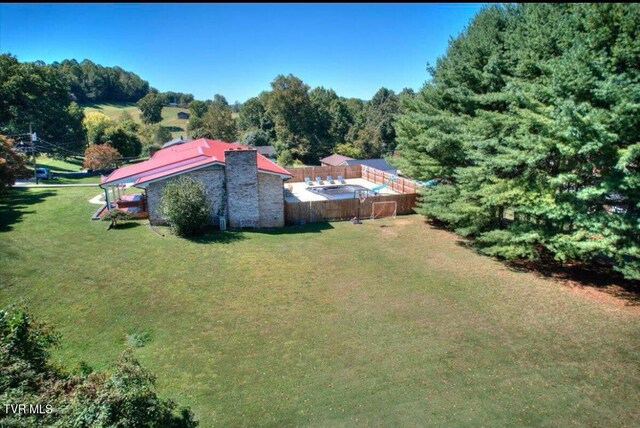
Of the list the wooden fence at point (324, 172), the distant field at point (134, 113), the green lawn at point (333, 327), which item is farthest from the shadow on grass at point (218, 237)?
the distant field at point (134, 113)

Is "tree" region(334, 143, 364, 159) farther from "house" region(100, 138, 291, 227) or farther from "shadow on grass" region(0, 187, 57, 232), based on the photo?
"shadow on grass" region(0, 187, 57, 232)

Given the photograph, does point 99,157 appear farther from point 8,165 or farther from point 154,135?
point 154,135

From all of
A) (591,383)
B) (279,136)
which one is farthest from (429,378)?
(279,136)

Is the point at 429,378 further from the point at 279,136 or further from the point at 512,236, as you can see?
the point at 279,136

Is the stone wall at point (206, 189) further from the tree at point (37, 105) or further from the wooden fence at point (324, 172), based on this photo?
the tree at point (37, 105)

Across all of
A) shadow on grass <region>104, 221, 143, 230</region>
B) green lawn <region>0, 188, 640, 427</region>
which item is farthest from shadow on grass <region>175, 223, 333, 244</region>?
shadow on grass <region>104, 221, 143, 230</region>

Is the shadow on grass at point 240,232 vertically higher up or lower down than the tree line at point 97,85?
lower down
